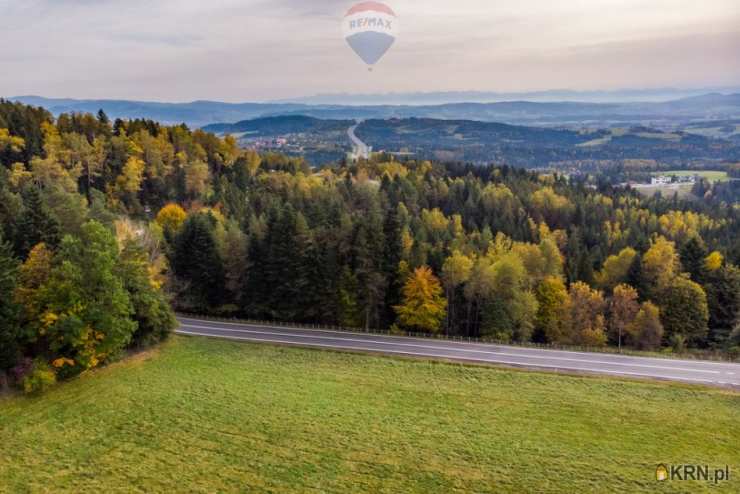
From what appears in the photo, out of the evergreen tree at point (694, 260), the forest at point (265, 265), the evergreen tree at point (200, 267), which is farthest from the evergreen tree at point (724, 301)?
the evergreen tree at point (200, 267)

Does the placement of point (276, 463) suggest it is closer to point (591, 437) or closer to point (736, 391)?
point (591, 437)

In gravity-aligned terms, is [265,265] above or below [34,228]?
below

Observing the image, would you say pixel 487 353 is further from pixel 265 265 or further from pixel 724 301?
pixel 724 301

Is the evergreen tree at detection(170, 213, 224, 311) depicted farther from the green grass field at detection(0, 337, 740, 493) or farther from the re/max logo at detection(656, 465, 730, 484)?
the re/max logo at detection(656, 465, 730, 484)

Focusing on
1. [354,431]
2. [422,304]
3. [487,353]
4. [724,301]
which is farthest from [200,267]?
[724,301]

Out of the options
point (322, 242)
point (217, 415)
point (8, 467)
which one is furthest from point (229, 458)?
point (322, 242)

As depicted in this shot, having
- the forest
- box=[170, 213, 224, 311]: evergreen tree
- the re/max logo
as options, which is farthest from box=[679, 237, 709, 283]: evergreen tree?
box=[170, 213, 224, 311]: evergreen tree

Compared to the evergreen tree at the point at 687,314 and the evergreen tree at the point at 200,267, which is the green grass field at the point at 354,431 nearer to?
the evergreen tree at the point at 200,267
